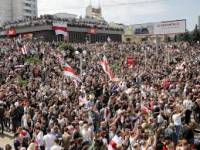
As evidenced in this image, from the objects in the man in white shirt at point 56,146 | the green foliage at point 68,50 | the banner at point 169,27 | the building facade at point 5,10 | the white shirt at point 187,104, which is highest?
the building facade at point 5,10

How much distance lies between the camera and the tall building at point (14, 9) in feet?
599

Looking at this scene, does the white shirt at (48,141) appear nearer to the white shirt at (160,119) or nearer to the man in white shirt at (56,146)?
the man in white shirt at (56,146)

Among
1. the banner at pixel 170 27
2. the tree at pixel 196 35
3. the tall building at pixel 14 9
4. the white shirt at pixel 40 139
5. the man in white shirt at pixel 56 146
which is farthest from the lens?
the tall building at pixel 14 9

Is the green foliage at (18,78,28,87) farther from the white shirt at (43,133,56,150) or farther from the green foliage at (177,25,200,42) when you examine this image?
the green foliage at (177,25,200,42)

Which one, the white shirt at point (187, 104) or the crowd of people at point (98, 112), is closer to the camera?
the crowd of people at point (98, 112)

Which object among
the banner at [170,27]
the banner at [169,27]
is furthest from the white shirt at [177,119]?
the banner at [170,27]

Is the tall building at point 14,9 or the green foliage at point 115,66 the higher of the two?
the tall building at point 14,9

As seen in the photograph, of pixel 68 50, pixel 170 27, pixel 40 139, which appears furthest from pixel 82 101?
pixel 170 27

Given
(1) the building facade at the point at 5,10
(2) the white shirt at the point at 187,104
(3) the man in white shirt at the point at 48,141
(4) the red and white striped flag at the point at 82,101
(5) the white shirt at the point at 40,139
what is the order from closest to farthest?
(3) the man in white shirt at the point at 48,141 → (5) the white shirt at the point at 40,139 → (2) the white shirt at the point at 187,104 → (4) the red and white striped flag at the point at 82,101 → (1) the building facade at the point at 5,10

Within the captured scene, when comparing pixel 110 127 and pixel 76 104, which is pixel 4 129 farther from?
pixel 110 127

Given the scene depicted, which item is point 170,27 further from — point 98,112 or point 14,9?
point 14,9

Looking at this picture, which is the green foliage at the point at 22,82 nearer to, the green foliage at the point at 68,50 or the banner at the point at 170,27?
the green foliage at the point at 68,50

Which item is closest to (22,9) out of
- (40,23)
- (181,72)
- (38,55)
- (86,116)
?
(40,23)

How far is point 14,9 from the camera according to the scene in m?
188
